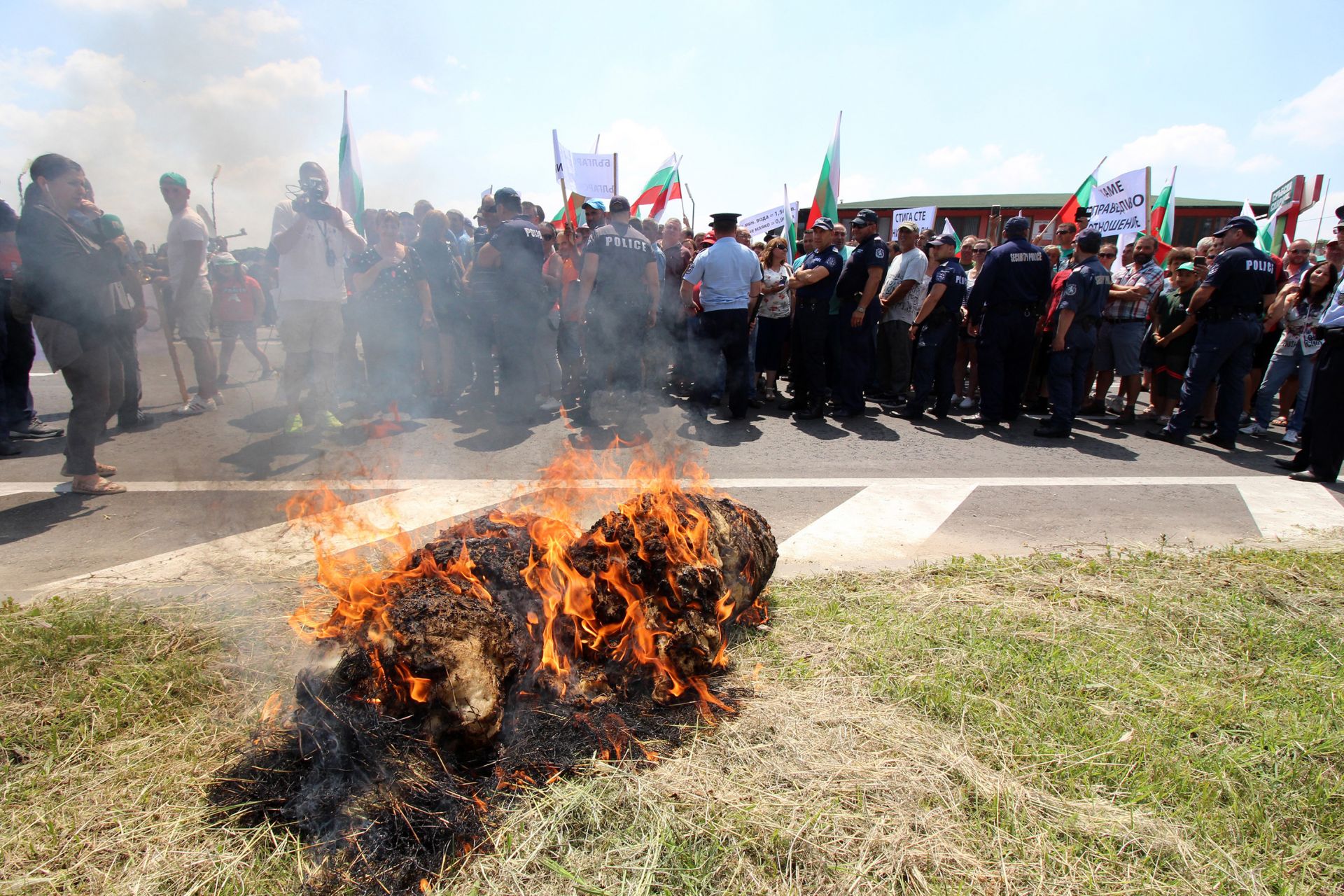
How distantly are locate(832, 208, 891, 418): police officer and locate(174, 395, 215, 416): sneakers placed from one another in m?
7.80

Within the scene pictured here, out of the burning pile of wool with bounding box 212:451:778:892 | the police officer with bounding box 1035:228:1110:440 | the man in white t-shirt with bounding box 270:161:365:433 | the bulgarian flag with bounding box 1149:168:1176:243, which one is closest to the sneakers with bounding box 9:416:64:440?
the man in white t-shirt with bounding box 270:161:365:433

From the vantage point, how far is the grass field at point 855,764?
6.46ft

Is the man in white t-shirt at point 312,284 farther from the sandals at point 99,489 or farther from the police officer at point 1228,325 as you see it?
the police officer at point 1228,325

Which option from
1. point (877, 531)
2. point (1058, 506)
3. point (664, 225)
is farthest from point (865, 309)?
point (877, 531)

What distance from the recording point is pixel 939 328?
841 cm

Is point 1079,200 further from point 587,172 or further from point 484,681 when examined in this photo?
point 484,681

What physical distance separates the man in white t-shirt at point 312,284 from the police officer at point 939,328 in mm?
6583

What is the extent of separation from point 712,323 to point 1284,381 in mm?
7063

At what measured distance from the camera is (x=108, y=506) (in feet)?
16.5

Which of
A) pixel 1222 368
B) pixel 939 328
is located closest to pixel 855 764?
pixel 939 328

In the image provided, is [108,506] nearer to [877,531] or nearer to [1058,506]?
[877,531]

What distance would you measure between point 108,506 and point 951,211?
34219mm

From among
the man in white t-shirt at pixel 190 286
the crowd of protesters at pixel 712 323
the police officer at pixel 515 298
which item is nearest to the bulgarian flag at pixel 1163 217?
the crowd of protesters at pixel 712 323

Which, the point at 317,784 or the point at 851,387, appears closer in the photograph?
the point at 317,784
